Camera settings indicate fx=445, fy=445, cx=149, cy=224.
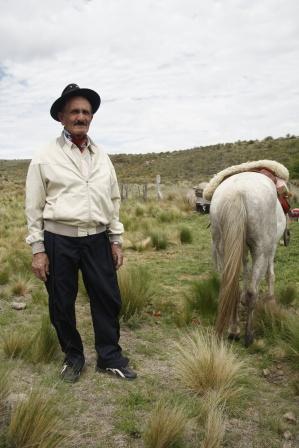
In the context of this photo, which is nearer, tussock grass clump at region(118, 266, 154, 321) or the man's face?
the man's face

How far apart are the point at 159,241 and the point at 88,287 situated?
225 inches

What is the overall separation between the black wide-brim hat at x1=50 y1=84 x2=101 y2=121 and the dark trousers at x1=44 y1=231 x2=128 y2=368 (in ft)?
3.09

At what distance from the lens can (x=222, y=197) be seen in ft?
13.9

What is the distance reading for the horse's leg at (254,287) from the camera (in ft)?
13.8

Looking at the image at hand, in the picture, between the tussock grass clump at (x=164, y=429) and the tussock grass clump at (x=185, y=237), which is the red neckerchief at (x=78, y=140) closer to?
the tussock grass clump at (x=164, y=429)

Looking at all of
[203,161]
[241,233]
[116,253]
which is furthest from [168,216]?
[203,161]

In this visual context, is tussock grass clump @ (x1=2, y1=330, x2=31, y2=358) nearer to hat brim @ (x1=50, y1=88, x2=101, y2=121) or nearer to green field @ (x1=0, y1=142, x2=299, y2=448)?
green field @ (x1=0, y1=142, x2=299, y2=448)

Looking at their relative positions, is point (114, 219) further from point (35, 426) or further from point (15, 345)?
point (35, 426)

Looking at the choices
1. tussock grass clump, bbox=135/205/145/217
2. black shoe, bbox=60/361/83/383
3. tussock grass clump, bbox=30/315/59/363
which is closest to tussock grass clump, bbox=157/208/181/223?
tussock grass clump, bbox=135/205/145/217

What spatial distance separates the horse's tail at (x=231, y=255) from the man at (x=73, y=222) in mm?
993

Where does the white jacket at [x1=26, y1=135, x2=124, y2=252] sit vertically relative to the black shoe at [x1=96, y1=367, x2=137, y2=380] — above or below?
above

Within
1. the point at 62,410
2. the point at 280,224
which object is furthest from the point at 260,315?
the point at 62,410

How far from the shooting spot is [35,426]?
2445mm

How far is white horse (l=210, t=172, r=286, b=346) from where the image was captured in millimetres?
4008
